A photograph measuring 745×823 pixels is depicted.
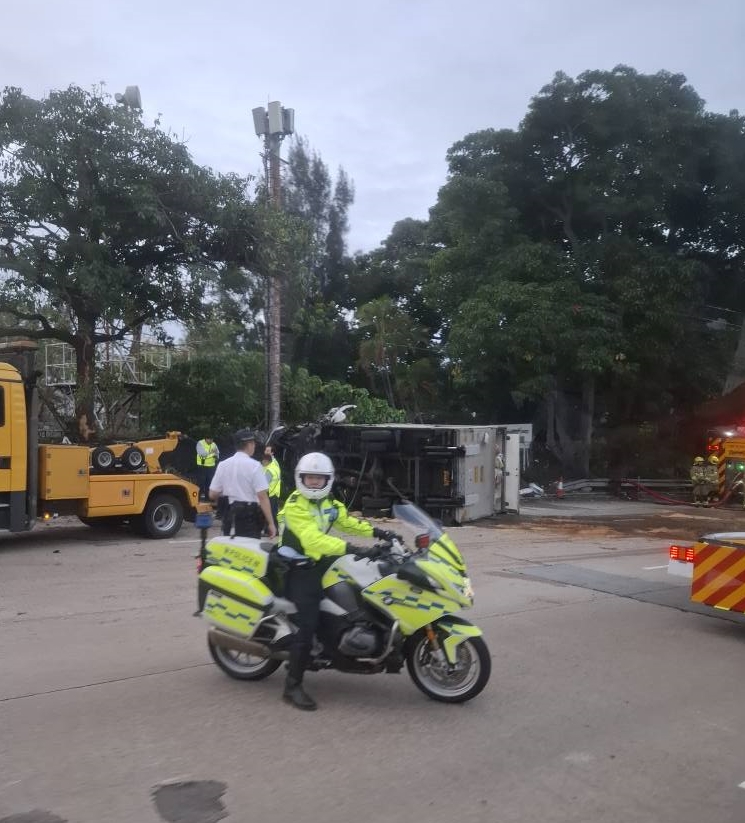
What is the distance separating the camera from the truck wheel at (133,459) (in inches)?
527

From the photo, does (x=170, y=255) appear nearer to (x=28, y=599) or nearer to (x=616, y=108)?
(x=28, y=599)

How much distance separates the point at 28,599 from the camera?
341 inches

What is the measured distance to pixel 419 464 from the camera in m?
16.3

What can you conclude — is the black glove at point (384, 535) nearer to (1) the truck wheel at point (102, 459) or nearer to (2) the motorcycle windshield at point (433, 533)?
(2) the motorcycle windshield at point (433, 533)

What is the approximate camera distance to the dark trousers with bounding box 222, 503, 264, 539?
9133mm

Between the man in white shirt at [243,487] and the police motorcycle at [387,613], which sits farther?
the man in white shirt at [243,487]

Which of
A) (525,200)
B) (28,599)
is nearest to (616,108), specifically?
(525,200)

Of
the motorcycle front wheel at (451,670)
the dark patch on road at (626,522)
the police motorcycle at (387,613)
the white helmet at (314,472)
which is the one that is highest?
the white helmet at (314,472)

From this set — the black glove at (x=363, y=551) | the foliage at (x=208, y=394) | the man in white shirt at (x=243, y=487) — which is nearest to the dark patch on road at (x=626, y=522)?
the foliage at (x=208, y=394)

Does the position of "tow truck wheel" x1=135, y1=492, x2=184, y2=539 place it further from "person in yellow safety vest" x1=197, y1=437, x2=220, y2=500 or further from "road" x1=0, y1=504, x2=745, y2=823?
"road" x1=0, y1=504, x2=745, y2=823

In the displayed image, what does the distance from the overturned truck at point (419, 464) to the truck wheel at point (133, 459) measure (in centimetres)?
299

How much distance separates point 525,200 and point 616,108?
3.81 metres

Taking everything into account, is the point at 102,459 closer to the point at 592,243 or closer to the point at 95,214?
the point at 95,214

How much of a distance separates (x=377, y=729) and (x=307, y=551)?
3.66 ft
